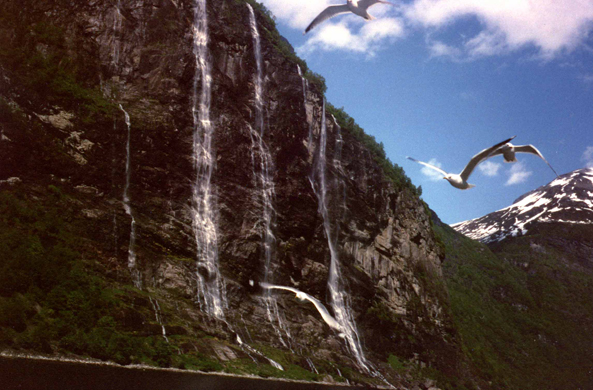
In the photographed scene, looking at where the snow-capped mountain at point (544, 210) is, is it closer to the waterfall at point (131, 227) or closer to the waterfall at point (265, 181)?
the waterfall at point (265, 181)

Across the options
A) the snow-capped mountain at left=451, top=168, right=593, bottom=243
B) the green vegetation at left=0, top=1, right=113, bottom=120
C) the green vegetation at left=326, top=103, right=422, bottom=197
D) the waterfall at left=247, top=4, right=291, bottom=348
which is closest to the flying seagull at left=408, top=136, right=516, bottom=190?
the waterfall at left=247, top=4, right=291, bottom=348

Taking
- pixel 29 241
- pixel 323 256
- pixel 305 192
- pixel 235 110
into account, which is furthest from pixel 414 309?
pixel 29 241

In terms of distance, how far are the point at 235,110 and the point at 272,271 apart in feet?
45.5

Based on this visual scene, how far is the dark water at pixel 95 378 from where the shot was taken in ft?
55.5

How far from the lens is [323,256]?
145 ft

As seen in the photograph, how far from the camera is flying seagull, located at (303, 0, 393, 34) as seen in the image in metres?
20.1

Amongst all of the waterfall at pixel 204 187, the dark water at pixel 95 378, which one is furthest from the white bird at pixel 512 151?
the waterfall at pixel 204 187

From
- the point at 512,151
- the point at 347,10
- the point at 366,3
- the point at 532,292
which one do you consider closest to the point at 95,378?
the point at 512,151

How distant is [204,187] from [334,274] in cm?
1447

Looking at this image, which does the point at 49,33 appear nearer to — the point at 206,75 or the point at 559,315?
the point at 206,75

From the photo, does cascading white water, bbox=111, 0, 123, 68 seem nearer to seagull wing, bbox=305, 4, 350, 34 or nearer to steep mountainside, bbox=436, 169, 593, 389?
seagull wing, bbox=305, 4, 350, 34

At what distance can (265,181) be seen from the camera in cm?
4203

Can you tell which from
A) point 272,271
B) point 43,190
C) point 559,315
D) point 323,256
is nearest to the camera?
point 43,190

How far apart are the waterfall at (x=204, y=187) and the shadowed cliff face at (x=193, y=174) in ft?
1.81
